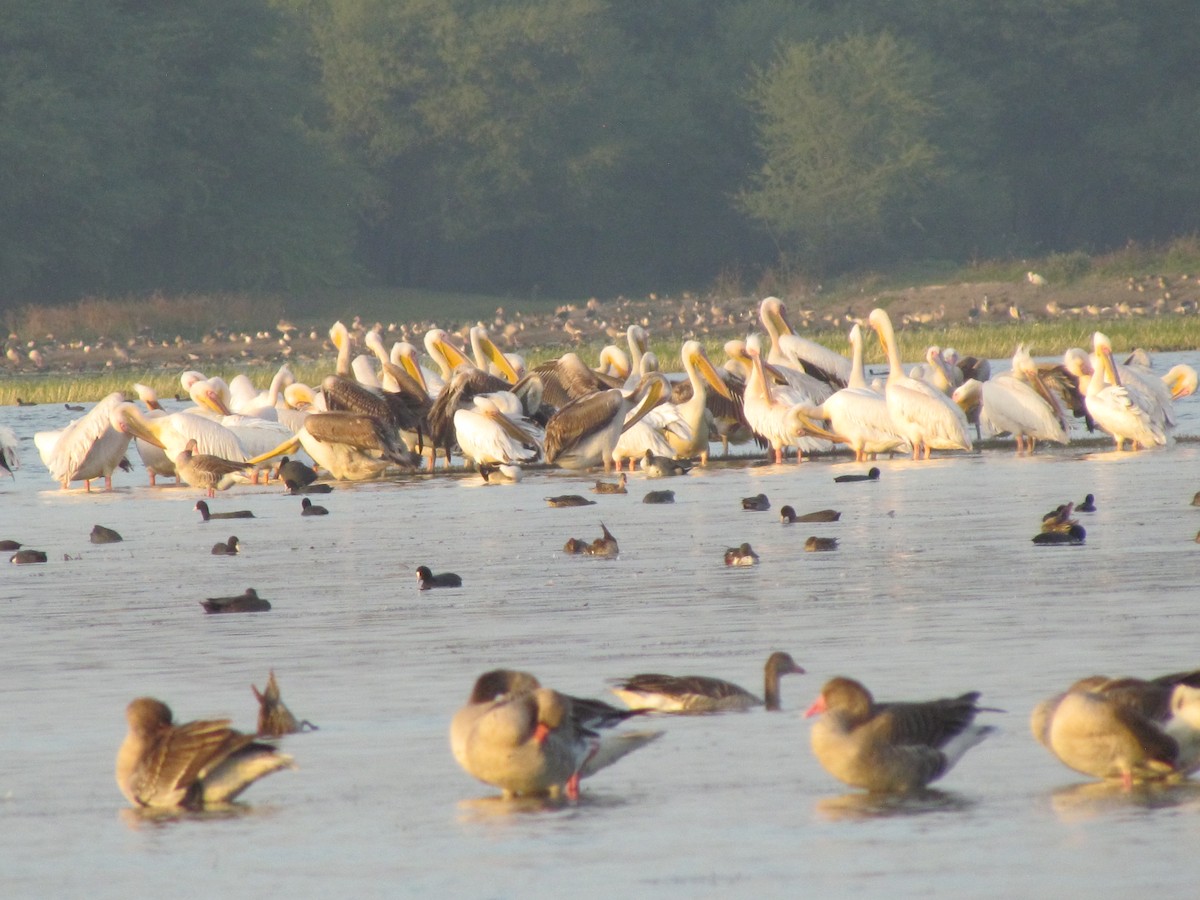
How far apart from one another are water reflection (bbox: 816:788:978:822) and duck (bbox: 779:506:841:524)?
23.4ft

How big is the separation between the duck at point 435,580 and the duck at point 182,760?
4395 mm

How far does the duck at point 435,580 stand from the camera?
33.5 feet

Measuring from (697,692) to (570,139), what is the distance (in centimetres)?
5966

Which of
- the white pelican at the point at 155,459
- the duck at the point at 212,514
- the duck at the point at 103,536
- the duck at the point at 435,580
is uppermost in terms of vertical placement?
the white pelican at the point at 155,459

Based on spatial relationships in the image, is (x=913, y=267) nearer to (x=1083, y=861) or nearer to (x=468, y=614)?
(x=468, y=614)

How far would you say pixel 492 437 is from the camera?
1773 cm

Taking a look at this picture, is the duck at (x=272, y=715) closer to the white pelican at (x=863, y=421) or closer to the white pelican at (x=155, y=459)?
the white pelican at (x=863, y=421)

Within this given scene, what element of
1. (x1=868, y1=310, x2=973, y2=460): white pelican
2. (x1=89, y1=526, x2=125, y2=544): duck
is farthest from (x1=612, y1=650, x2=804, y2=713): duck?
(x1=868, y1=310, x2=973, y2=460): white pelican

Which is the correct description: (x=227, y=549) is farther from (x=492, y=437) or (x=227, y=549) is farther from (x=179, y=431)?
(x=179, y=431)

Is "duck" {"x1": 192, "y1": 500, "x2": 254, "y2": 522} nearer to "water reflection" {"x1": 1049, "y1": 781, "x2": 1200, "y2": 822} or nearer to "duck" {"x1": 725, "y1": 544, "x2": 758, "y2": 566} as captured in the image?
"duck" {"x1": 725, "y1": 544, "x2": 758, "y2": 566}

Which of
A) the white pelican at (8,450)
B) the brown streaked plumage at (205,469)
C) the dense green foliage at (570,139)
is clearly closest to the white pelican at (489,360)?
the white pelican at (8,450)

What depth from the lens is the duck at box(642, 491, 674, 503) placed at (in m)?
14.9

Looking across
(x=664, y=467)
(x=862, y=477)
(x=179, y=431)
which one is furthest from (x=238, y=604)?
(x=179, y=431)

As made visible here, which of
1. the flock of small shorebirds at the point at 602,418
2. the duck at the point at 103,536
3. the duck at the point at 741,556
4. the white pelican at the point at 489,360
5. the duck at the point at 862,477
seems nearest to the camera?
the duck at the point at 741,556
